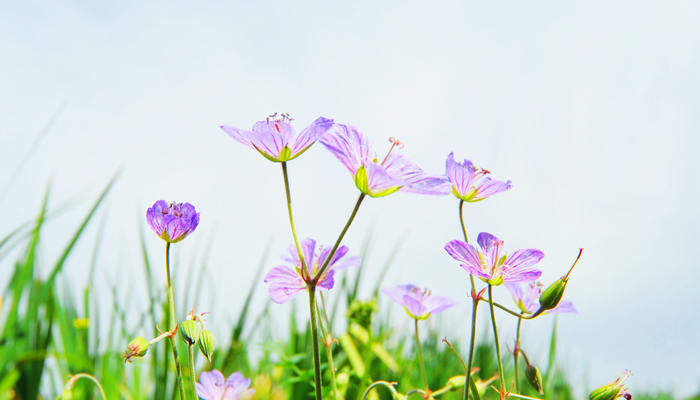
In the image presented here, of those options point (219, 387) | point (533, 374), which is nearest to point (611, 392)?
point (533, 374)

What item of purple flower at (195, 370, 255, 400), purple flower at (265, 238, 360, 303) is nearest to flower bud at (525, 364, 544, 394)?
purple flower at (265, 238, 360, 303)

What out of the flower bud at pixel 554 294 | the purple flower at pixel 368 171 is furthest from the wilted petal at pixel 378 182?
the flower bud at pixel 554 294

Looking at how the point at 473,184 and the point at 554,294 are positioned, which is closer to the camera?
the point at 554,294

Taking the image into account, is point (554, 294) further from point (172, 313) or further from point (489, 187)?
point (172, 313)

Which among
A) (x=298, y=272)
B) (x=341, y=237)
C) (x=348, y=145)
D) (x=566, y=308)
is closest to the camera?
(x=341, y=237)

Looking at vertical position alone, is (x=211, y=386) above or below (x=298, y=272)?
below

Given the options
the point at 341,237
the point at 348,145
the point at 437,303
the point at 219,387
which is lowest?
the point at 219,387

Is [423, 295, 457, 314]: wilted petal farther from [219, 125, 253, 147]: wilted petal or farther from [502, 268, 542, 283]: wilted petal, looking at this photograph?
[219, 125, 253, 147]: wilted petal
